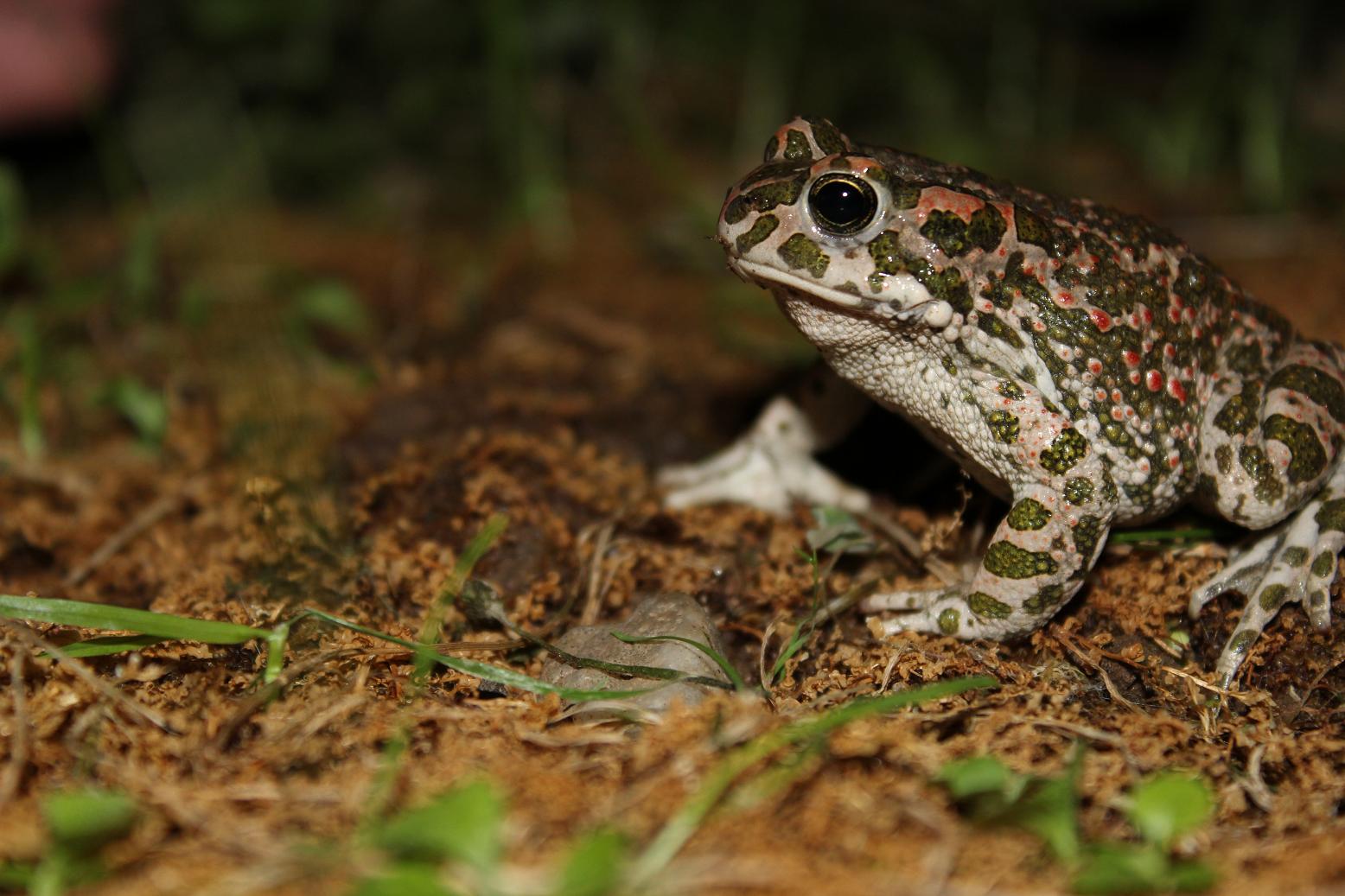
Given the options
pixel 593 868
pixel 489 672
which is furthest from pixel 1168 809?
pixel 489 672

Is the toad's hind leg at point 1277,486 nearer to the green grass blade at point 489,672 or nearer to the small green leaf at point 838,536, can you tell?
the small green leaf at point 838,536

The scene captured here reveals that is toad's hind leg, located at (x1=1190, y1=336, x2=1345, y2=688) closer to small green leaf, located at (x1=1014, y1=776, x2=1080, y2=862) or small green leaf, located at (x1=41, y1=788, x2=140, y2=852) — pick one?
small green leaf, located at (x1=1014, y1=776, x2=1080, y2=862)

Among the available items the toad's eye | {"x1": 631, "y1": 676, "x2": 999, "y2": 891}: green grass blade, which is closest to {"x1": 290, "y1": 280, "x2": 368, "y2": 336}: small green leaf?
the toad's eye

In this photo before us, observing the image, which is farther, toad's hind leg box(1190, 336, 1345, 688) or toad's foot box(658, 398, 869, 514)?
toad's foot box(658, 398, 869, 514)


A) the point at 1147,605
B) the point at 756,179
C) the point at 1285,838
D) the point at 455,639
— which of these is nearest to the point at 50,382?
the point at 455,639

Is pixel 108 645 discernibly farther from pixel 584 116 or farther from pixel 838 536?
pixel 584 116

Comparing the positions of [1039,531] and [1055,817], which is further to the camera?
[1039,531]

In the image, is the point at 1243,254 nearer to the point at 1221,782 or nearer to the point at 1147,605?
the point at 1147,605
